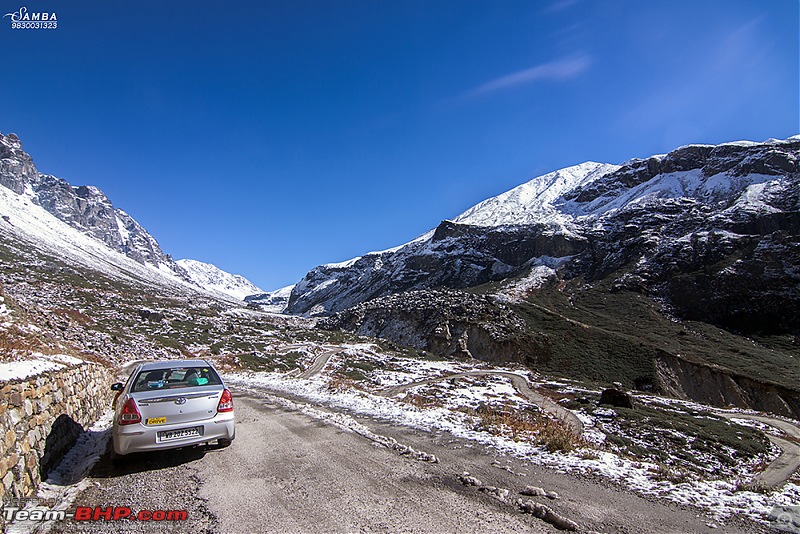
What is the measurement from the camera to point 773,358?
72375 millimetres

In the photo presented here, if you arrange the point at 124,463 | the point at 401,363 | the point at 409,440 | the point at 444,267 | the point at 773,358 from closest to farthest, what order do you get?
the point at 124,463 → the point at 409,440 → the point at 401,363 → the point at 773,358 → the point at 444,267

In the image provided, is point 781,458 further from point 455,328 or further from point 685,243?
point 685,243

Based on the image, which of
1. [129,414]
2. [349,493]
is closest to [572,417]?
[349,493]

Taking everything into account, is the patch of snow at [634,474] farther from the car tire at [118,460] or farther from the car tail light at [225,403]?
the car tire at [118,460]

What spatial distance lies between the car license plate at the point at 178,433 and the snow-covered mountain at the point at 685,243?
119218 millimetres

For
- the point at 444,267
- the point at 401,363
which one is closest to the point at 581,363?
the point at 401,363

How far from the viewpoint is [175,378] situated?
9.48 metres

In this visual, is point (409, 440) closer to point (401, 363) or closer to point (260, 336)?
→ point (401, 363)

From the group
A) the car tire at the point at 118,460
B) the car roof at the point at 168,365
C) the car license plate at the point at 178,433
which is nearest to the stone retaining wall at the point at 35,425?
the car tire at the point at 118,460

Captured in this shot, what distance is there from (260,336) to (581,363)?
195ft

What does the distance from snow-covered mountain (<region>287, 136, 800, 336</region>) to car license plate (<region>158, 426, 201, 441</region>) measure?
119218mm
